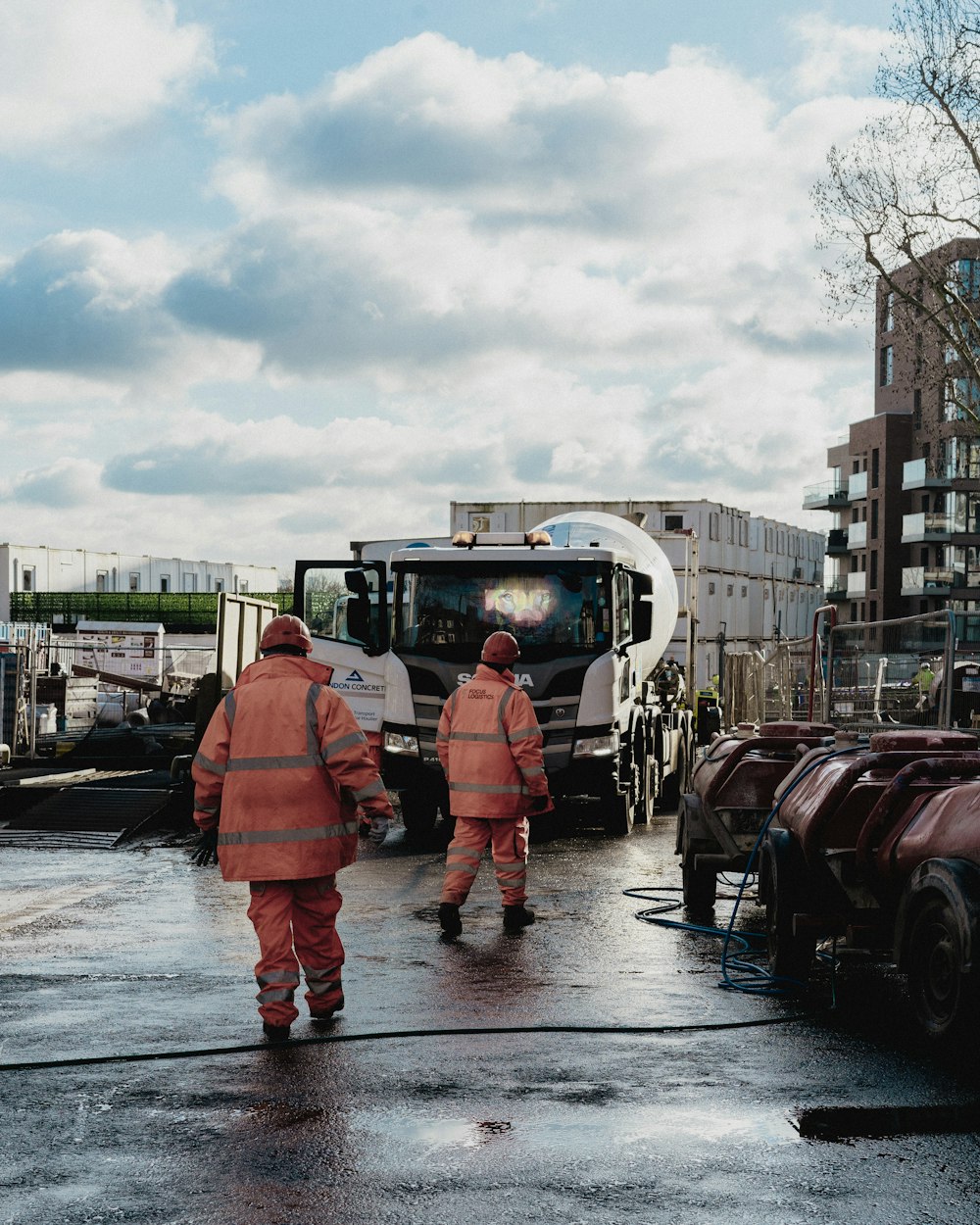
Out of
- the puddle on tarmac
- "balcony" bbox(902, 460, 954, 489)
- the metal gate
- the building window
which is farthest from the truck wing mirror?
the building window

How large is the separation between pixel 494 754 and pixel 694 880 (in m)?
1.74

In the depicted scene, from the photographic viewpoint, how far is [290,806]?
6.95m

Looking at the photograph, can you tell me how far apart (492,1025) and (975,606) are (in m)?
71.6

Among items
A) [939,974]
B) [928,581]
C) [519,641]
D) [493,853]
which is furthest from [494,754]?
[928,581]

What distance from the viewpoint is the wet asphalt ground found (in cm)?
462

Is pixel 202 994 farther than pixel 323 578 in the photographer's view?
No

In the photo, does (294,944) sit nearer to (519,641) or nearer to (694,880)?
(694,880)

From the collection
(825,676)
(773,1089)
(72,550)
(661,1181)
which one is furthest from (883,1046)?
(72,550)

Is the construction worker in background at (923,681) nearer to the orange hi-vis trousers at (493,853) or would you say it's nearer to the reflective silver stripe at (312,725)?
the orange hi-vis trousers at (493,853)

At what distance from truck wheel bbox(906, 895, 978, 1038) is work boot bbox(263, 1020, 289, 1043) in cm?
265

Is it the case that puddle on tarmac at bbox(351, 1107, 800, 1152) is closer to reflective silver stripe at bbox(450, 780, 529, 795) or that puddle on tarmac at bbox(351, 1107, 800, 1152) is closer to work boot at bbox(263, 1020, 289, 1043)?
work boot at bbox(263, 1020, 289, 1043)

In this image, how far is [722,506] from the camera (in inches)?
1231

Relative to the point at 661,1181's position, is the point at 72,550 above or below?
above

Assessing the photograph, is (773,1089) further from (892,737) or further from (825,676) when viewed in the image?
(825,676)
